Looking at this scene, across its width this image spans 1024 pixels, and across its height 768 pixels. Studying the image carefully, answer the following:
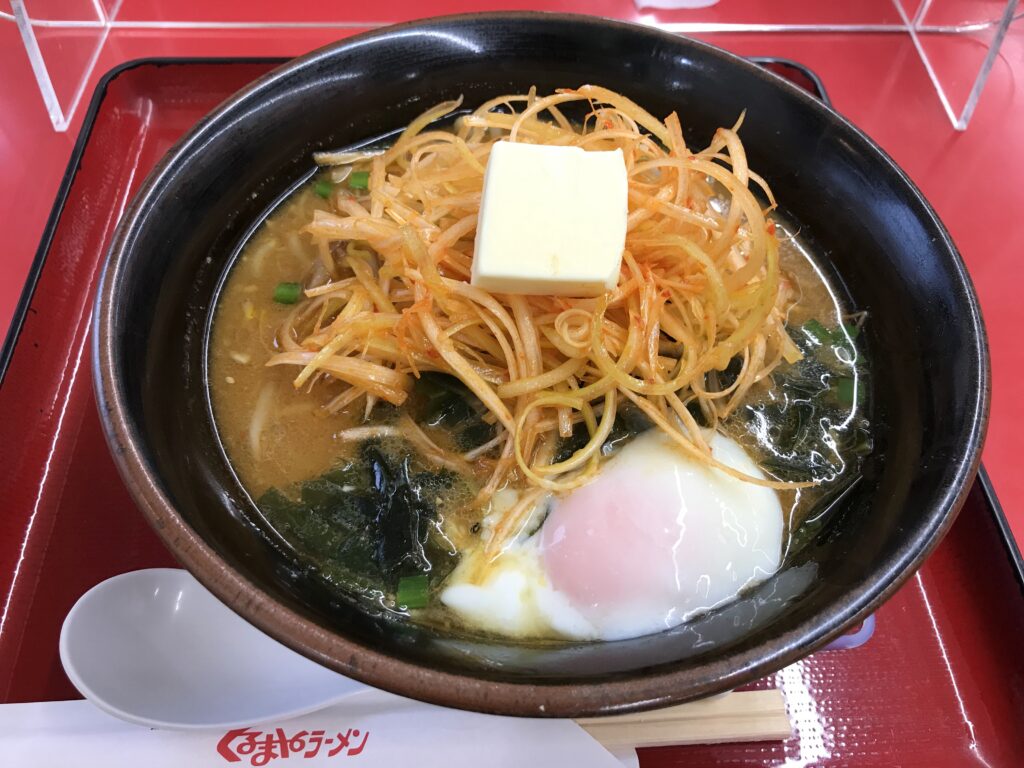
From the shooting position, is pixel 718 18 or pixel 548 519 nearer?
pixel 548 519

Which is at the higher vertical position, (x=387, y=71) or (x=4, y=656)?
(x=387, y=71)

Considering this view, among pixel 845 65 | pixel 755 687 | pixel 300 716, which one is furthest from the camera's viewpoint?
pixel 845 65

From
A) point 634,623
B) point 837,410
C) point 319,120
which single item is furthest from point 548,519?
point 319,120

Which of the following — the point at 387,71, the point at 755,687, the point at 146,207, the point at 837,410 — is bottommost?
the point at 755,687

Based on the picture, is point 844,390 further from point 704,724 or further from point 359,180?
point 359,180

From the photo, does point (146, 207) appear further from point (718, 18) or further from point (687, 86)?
point (718, 18)

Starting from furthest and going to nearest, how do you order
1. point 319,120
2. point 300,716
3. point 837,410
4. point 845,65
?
point 845,65 → point 319,120 → point 837,410 → point 300,716

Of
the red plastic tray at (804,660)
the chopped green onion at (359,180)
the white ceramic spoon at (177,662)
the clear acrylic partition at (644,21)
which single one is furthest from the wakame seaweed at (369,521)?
the clear acrylic partition at (644,21)
